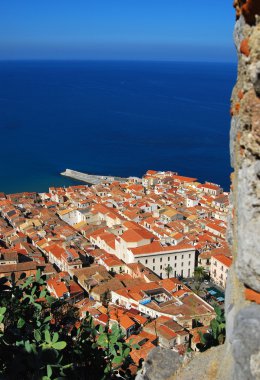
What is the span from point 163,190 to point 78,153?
77.8ft

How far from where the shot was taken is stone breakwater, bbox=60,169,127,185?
4645 centimetres

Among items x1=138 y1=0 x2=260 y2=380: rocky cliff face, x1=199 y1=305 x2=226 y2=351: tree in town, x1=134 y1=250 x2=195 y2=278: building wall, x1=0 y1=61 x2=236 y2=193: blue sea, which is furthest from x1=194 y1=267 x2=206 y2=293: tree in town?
x1=0 y1=61 x2=236 y2=193: blue sea

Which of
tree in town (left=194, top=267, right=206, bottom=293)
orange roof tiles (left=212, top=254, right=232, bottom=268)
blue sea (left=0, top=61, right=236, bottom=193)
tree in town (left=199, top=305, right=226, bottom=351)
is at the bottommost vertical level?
tree in town (left=194, top=267, right=206, bottom=293)

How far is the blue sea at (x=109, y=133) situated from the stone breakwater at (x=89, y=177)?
3.47 ft

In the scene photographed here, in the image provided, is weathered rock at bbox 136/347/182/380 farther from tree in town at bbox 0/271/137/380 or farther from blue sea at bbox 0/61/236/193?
blue sea at bbox 0/61/236/193

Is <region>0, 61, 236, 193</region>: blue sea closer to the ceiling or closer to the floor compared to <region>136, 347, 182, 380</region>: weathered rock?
closer to the floor

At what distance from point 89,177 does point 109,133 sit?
86.5ft

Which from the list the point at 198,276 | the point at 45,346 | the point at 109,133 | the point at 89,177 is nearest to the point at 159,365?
the point at 45,346

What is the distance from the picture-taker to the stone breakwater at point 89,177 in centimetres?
4645

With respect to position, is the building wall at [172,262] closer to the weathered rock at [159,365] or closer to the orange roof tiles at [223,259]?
the orange roof tiles at [223,259]

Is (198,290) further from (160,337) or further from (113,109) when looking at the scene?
(113,109)

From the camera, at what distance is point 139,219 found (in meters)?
32.2

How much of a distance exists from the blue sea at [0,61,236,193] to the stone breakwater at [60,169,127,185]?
1.06 metres

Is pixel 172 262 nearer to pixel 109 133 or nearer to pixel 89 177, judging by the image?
pixel 89 177
